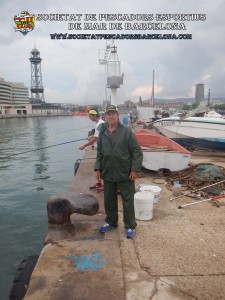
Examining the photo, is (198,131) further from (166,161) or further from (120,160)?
(120,160)

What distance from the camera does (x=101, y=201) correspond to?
560cm

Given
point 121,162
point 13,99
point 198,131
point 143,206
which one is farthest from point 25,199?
point 13,99

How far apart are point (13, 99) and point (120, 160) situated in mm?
160029

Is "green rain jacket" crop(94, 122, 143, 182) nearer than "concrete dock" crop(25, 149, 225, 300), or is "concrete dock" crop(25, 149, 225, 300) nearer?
"concrete dock" crop(25, 149, 225, 300)

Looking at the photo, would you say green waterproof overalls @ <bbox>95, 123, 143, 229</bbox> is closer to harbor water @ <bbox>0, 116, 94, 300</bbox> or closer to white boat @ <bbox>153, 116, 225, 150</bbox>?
harbor water @ <bbox>0, 116, 94, 300</bbox>

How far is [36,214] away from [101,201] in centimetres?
349

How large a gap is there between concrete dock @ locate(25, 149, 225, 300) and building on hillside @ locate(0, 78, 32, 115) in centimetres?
13547

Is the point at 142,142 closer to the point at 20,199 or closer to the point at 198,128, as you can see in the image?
the point at 20,199

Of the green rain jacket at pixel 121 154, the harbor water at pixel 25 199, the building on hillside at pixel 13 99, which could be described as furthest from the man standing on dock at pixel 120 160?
the building on hillside at pixel 13 99

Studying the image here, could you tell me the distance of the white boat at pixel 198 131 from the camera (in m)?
13.1

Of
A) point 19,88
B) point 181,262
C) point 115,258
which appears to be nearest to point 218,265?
point 181,262

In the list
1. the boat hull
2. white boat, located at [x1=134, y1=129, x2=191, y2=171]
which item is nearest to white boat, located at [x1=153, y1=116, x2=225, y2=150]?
white boat, located at [x1=134, y1=129, x2=191, y2=171]

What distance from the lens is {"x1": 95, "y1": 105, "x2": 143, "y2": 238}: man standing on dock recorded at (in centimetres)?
390

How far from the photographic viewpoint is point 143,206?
458cm
